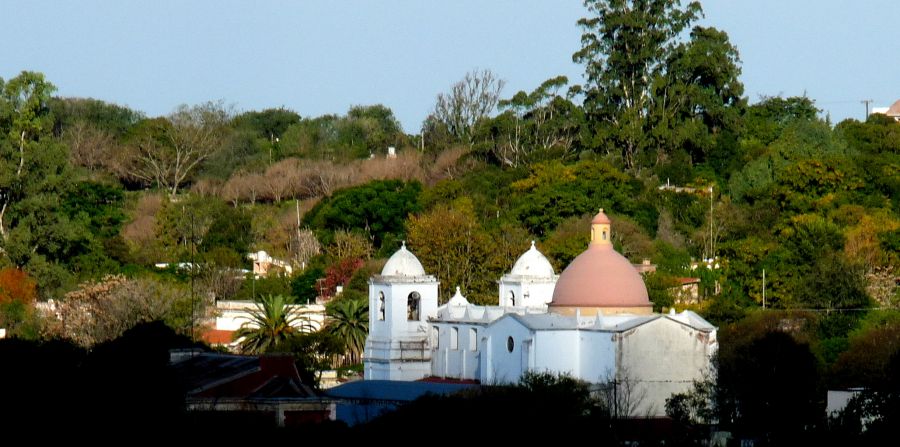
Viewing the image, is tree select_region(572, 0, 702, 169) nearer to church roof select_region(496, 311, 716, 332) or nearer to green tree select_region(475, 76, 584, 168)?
green tree select_region(475, 76, 584, 168)

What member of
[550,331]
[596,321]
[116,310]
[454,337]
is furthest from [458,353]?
[116,310]

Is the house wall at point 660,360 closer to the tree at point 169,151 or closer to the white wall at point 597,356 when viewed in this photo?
the white wall at point 597,356

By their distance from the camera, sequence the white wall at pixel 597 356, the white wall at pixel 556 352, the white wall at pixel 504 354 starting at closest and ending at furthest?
the white wall at pixel 597 356, the white wall at pixel 556 352, the white wall at pixel 504 354

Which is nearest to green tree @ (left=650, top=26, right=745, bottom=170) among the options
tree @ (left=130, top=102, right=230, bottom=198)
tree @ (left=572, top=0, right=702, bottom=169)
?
tree @ (left=572, top=0, right=702, bottom=169)

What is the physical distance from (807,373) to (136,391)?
73.3 ft

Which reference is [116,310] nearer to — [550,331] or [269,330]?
[269,330]

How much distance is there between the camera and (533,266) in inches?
2660

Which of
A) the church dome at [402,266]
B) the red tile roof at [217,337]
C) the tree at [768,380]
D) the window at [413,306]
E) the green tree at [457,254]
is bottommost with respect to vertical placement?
the tree at [768,380]

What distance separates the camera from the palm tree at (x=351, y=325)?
244 feet

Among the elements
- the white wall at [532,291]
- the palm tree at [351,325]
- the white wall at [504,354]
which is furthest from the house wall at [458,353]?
the palm tree at [351,325]

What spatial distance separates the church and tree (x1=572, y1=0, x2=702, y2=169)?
24.8 m

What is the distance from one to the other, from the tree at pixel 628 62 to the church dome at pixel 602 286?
2979 centimetres

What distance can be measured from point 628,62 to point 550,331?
34.8 meters

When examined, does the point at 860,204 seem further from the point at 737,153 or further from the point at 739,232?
the point at 737,153
